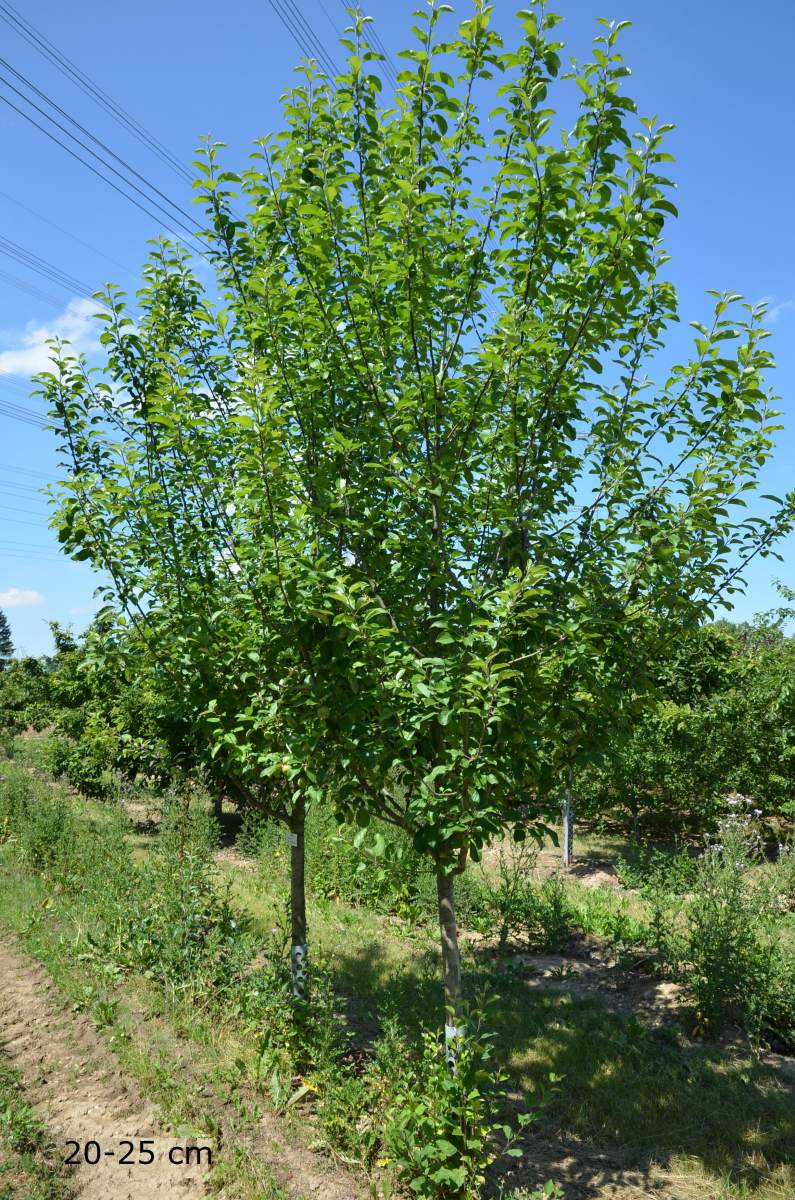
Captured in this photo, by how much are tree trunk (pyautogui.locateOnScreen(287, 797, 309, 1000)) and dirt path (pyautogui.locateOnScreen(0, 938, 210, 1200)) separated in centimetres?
109

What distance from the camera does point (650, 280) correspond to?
3.21 meters

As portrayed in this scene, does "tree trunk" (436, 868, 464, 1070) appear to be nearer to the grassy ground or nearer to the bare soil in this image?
the grassy ground

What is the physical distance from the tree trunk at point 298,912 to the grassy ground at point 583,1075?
0.98 ft

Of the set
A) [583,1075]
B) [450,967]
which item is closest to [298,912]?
[450,967]

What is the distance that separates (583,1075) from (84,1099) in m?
2.96

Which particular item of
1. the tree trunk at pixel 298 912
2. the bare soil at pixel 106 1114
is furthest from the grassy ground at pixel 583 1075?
the tree trunk at pixel 298 912

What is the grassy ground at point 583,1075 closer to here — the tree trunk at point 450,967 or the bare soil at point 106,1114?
the bare soil at point 106,1114

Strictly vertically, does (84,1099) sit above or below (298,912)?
below

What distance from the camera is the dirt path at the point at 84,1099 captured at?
137 inches

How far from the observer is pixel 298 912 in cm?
486

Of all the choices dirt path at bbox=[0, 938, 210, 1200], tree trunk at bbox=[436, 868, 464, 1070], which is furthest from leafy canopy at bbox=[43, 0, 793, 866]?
dirt path at bbox=[0, 938, 210, 1200]

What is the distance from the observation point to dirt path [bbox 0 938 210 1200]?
349cm

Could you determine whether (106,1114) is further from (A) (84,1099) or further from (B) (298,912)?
(B) (298,912)

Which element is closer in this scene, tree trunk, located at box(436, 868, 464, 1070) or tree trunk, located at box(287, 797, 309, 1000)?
tree trunk, located at box(436, 868, 464, 1070)
